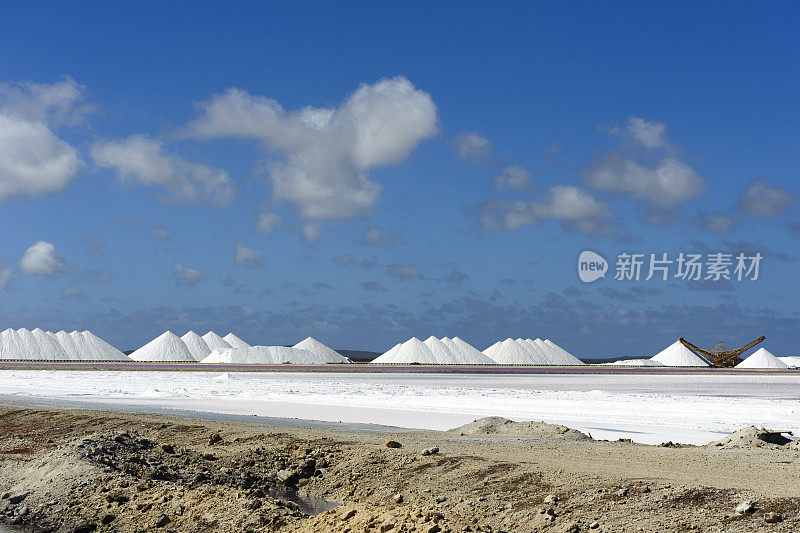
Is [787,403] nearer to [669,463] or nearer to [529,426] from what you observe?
[529,426]

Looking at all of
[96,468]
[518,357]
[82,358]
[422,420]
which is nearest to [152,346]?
[82,358]

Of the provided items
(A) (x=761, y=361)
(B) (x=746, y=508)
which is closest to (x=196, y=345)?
(A) (x=761, y=361)

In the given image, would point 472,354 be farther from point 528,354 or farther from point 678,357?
point 678,357

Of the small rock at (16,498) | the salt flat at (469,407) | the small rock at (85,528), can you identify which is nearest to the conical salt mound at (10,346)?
the salt flat at (469,407)

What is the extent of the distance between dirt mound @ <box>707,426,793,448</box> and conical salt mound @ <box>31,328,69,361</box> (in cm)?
8041

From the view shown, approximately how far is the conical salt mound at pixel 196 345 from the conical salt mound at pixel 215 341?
2591mm

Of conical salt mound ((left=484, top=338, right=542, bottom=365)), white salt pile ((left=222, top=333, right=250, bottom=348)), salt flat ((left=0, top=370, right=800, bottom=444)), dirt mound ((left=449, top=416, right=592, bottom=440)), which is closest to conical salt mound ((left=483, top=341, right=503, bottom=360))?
conical salt mound ((left=484, top=338, right=542, bottom=365))

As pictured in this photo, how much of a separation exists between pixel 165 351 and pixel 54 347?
12.6 m

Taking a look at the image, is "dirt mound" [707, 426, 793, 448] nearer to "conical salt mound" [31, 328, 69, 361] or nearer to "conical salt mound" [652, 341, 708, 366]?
"conical salt mound" [31, 328, 69, 361]

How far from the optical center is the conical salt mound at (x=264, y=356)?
78062mm

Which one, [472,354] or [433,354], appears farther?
[472,354]

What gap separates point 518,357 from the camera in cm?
9825

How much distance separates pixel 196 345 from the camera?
97.2 m

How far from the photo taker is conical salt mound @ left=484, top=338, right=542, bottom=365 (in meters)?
96.9
